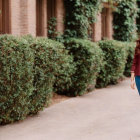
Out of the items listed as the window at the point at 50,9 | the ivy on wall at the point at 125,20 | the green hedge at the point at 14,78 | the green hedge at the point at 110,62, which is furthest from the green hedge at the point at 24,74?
the ivy on wall at the point at 125,20

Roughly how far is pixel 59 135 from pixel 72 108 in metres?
2.74

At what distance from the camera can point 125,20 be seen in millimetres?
17672

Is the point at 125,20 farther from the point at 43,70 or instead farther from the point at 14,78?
the point at 14,78

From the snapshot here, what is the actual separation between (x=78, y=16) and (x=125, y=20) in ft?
17.9

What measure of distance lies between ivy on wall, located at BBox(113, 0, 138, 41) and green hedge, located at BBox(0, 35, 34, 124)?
10481mm

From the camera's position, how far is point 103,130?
22.5 ft

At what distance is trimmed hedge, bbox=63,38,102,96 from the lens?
1124 cm

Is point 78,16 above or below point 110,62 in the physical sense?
above


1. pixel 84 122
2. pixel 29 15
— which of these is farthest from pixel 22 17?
pixel 84 122

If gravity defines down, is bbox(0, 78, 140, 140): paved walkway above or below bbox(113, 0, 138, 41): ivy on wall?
below

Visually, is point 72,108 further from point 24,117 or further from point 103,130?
point 103,130

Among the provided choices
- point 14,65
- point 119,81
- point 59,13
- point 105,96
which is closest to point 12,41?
point 14,65

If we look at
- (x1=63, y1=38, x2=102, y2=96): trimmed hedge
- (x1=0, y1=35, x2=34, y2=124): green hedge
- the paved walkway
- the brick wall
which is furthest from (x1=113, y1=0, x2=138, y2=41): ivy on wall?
(x1=0, y1=35, x2=34, y2=124): green hedge

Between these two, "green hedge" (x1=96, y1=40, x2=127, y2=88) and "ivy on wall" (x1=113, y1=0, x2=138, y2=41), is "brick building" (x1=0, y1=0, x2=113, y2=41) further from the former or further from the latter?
"ivy on wall" (x1=113, y1=0, x2=138, y2=41)
